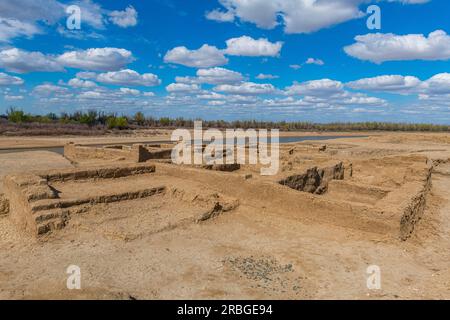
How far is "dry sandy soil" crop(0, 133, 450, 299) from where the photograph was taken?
396 centimetres

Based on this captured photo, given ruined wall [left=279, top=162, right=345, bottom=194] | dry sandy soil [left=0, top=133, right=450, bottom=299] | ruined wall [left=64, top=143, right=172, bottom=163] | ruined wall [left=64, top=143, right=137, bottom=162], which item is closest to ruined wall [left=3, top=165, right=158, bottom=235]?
dry sandy soil [left=0, top=133, right=450, bottom=299]

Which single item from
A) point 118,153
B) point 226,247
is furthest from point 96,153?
point 226,247

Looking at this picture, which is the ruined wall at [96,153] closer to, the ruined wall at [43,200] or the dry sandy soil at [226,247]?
the dry sandy soil at [226,247]

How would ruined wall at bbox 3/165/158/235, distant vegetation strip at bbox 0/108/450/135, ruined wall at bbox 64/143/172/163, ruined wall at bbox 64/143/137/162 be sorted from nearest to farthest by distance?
ruined wall at bbox 3/165/158/235 → ruined wall at bbox 64/143/172/163 → ruined wall at bbox 64/143/137/162 → distant vegetation strip at bbox 0/108/450/135

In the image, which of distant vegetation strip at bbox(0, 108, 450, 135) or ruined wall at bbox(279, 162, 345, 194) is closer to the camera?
ruined wall at bbox(279, 162, 345, 194)

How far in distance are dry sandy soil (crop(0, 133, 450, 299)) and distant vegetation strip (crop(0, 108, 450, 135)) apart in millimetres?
36726

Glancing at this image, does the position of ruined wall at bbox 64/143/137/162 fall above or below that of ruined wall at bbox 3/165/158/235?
above

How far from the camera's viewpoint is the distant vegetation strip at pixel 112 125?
135ft

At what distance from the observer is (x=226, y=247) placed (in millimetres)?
5316

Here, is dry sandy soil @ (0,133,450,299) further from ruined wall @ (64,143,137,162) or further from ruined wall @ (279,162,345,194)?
ruined wall @ (64,143,137,162)

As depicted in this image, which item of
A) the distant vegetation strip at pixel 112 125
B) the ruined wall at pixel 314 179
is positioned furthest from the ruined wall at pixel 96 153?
the distant vegetation strip at pixel 112 125

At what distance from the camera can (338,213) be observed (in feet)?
20.0
